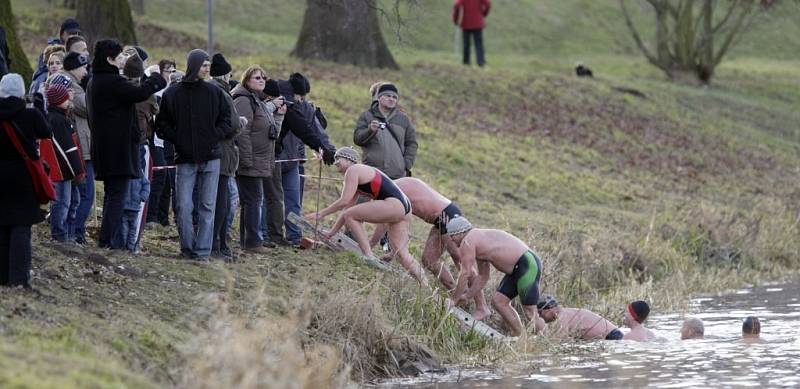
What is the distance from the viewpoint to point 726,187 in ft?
95.1

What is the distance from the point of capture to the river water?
39.2 ft

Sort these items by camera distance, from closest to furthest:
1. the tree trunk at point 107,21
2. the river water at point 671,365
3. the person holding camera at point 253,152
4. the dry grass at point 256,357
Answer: the dry grass at point 256,357 → the river water at point 671,365 → the person holding camera at point 253,152 → the tree trunk at point 107,21

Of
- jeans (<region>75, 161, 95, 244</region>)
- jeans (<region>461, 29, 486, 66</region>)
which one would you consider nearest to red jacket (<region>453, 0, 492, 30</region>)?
jeans (<region>461, 29, 486, 66</region>)

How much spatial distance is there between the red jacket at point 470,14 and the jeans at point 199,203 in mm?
22122

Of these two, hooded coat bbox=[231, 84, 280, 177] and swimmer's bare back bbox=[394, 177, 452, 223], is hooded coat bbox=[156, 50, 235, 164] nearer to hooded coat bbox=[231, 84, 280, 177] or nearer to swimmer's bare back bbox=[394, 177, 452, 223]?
hooded coat bbox=[231, 84, 280, 177]

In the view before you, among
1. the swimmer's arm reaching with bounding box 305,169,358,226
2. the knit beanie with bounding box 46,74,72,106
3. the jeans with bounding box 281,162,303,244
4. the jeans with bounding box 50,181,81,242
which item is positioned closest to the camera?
the knit beanie with bounding box 46,74,72,106

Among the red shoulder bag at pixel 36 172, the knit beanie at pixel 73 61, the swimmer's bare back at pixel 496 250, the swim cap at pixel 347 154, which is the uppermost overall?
the knit beanie at pixel 73 61

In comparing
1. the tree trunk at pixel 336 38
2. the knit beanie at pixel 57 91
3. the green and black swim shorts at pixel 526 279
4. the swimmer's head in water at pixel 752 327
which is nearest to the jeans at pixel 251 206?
the knit beanie at pixel 57 91

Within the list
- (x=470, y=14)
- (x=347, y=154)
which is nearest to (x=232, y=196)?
(x=347, y=154)

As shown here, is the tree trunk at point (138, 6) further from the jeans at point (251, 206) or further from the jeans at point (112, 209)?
the jeans at point (112, 209)

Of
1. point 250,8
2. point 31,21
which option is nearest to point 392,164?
point 31,21

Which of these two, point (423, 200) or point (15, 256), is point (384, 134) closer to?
point (423, 200)

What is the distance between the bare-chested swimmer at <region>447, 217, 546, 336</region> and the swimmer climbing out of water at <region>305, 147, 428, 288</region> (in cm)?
54

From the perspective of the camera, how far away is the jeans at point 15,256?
1116 cm
